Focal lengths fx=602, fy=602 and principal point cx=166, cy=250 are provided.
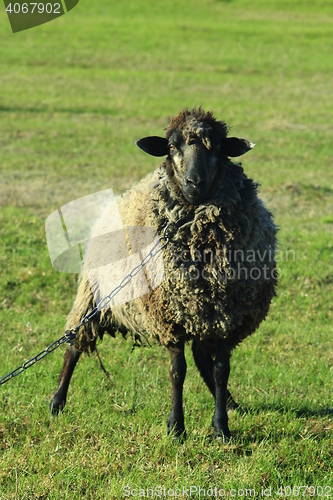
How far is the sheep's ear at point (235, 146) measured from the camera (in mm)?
3900

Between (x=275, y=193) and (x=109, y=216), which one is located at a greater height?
(x=109, y=216)

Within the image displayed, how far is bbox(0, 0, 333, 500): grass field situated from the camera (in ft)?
12.0

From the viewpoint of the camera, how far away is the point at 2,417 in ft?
13.6

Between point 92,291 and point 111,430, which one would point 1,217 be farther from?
point 111,430

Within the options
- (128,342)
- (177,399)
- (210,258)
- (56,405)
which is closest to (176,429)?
(177,399)

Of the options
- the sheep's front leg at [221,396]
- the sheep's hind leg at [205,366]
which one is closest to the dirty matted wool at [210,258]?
the sheep's front leg at [221,396]

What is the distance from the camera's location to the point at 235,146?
3926 millimetres

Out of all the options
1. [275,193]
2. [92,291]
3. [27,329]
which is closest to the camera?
[92,291]

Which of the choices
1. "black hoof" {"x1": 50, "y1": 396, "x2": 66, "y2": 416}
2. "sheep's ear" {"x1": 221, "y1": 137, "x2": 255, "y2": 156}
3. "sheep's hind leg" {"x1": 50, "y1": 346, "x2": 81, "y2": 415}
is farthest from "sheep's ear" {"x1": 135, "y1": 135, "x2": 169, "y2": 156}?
"black hoof" {"x1": 50, "y1": 396, "x2": 66, "y2": 416}

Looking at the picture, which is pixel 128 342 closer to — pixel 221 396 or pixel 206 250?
pixel 221 396

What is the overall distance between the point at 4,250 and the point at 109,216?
2.75 m

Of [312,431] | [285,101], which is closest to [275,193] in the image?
[312,431]

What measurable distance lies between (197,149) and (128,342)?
8.05 ft

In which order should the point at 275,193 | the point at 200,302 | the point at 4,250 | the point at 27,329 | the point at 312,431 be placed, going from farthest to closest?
1. the point at 275,193
2. the point at 4,250
3. the point at 27,329
4. the point at 312,431
5. the point at 200,302
